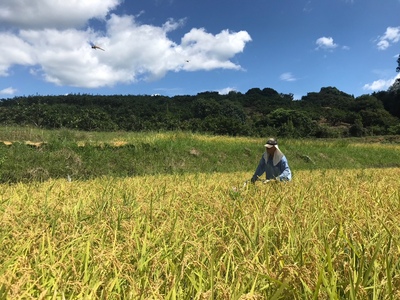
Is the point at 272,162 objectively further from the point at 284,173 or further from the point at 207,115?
the point at 207,115

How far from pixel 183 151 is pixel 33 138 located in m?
7.32

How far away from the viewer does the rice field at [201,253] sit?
51.1 inches

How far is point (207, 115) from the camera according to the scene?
6050 centimetres

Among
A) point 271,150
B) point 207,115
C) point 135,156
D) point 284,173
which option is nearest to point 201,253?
point 284,173

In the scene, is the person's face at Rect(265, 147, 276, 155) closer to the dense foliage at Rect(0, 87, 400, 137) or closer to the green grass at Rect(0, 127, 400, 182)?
the green grass at Rect(0, 127, 400, 182)

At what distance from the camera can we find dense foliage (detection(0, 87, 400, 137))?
42125 millimetres

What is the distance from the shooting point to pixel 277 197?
3314 mm

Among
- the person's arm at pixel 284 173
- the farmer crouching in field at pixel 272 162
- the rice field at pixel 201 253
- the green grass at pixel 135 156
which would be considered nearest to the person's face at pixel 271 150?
the farmer crouching in field at pixel 272 162

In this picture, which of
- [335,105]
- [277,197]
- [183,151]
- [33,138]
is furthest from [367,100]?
[277,197]

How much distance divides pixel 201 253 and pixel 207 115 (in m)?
59.2

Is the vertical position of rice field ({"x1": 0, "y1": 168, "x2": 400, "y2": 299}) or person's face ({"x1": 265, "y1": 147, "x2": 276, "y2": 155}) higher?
person's face ({"x1": 265, "y1": 147, "x2": 276, "y2": 155})

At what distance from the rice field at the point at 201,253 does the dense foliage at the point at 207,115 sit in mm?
30443

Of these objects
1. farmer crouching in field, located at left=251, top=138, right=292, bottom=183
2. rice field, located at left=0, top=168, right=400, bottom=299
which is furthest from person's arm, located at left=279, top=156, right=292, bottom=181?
rice field, located at left=0, top=168, right=400, bottom=299

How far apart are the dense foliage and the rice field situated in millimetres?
30443
